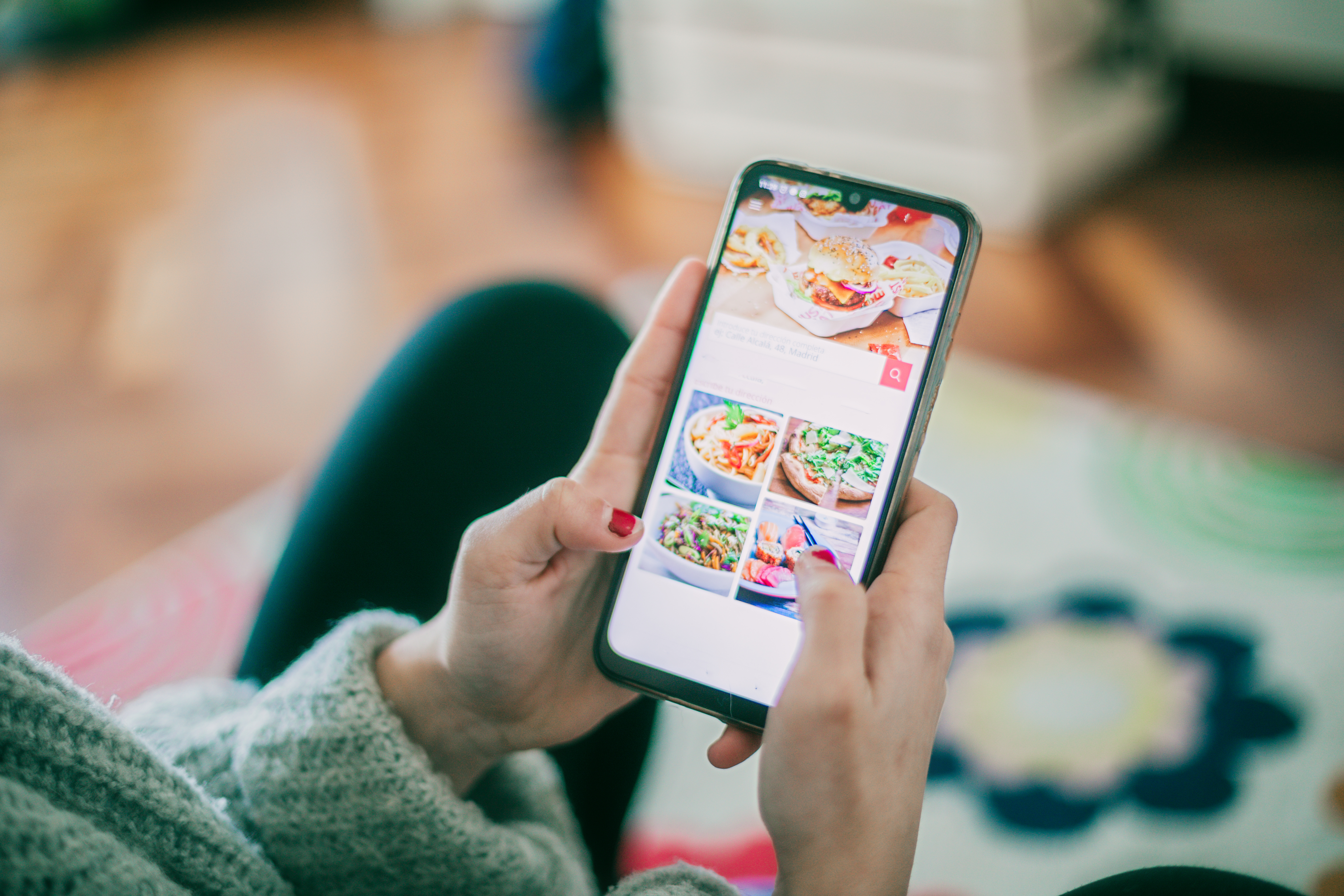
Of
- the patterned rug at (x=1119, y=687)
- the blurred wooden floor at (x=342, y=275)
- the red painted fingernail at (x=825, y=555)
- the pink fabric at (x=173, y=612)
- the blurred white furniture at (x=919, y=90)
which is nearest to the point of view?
the red painted fingernail at (x=825, y=555)

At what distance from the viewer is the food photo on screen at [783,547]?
54 cm

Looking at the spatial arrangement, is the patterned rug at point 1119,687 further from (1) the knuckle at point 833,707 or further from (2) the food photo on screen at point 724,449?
(1) the knuckle at point 833,707

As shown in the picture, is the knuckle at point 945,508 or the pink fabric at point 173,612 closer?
the knuckle at point 945,508

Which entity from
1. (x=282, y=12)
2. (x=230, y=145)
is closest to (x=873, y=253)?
(x=230, y=145)

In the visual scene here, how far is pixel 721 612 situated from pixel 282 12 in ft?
11.9

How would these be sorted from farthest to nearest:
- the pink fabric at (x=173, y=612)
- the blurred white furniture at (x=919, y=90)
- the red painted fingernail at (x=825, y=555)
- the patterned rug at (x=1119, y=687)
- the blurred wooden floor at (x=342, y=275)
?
1. the blurred white furniture at (x=919, y=90)
2. the blurred wooden floor at (x=342, y=275)
3. the pink fabric at (x=173, y=612)
4. the patterned rug at (x=1119, y=687)
5. the red painted fingernail at (x=825, y=555)

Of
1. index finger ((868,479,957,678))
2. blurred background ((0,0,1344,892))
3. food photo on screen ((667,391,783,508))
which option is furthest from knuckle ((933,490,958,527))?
blurred background ((0,0,1344,892))

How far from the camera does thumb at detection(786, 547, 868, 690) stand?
41 centimetres

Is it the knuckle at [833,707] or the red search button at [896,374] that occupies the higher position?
the red search button at [896,374]

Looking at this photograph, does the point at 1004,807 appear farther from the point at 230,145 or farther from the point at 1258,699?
the point at 230,145

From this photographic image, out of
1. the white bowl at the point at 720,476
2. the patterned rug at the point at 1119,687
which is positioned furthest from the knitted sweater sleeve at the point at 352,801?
the patterned rug at the point at 1119,687

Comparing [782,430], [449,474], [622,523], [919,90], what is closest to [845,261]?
[782,430]

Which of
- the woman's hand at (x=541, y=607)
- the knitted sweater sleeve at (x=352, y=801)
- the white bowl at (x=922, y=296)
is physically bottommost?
the knitted sweater sleeve at (x=352, y=801)

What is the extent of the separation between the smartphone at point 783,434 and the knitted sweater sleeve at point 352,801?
0.40 ft
